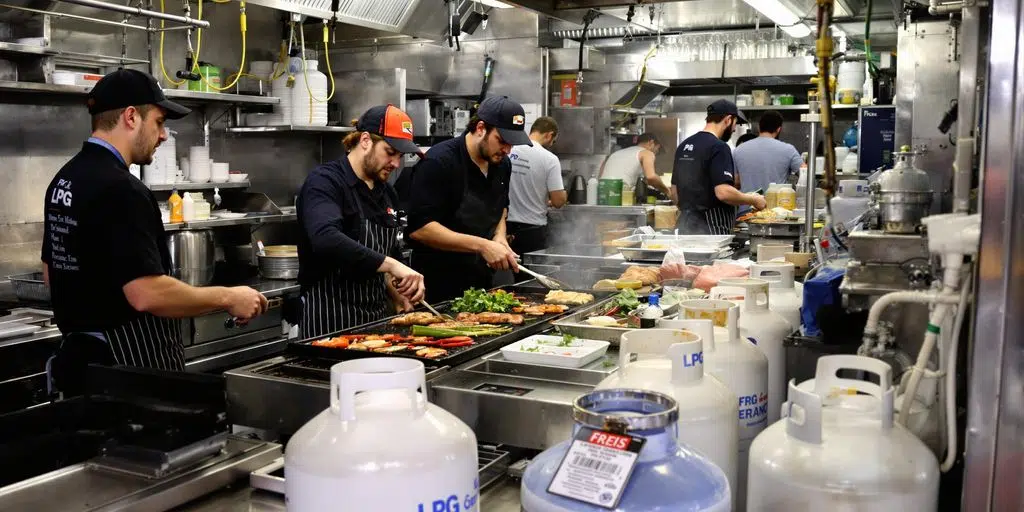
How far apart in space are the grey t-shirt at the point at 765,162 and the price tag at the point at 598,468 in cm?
712

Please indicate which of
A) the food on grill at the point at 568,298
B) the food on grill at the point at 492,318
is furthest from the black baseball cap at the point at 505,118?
the food on grill at the point at 492,318

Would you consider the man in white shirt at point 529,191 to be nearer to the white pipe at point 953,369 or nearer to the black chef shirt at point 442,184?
the black chef shirt at point 442,184

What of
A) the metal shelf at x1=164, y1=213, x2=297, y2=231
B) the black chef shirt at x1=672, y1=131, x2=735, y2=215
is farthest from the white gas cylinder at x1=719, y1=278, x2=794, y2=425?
the black chef shirt at x1=672, y1=131, x2=735, y2=215

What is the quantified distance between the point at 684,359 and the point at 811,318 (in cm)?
77

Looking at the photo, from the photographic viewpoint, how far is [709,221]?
7164mm

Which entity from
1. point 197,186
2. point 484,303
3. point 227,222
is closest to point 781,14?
point 484,303

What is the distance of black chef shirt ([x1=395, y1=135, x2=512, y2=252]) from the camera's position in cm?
449

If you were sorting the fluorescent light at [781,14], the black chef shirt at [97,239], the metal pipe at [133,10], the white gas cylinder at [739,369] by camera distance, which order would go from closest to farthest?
the white gas cylinder at [739,369], the black chef shirt at [97,239], the metal pipe at [133,10], the fluorescent light at [781,14]

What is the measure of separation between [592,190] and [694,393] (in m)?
7.46

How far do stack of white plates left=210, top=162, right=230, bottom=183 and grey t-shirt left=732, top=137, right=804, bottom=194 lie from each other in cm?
445

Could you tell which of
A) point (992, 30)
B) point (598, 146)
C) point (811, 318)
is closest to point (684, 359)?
point (992, 30)

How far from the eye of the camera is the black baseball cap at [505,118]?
432 cm

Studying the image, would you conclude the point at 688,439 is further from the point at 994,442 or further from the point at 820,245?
the point at 820,245

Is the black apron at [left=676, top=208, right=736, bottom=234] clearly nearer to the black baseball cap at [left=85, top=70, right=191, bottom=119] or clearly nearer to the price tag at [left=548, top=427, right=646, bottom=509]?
the black baseball cap at [left=85, top=70, right=191, bottom=119]
